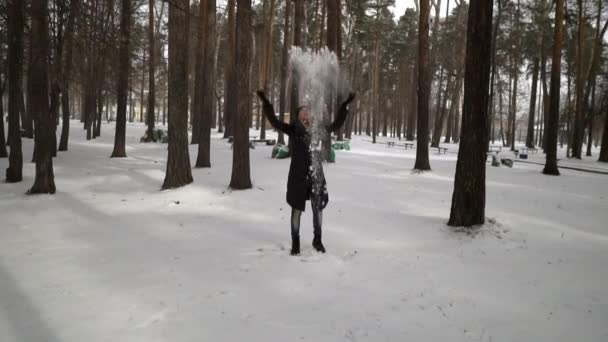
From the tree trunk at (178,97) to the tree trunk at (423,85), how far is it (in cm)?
793

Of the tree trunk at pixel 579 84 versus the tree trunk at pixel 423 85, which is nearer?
the tree trunk at pixel 423 85

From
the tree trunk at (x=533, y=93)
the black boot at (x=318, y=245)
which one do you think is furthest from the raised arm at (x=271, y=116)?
the tree trunk at (x=533, y=93)

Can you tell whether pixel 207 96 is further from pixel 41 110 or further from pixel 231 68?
pixel 41 110

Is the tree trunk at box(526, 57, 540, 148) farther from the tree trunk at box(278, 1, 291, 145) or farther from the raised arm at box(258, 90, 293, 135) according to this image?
the raised arm at box(258, 90, 293, 135)

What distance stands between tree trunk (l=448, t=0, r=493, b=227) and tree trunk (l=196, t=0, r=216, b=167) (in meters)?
9.12

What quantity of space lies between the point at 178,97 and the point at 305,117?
18.0 feet

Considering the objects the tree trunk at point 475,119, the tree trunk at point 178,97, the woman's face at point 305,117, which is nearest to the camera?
the woman's face at point 305,117

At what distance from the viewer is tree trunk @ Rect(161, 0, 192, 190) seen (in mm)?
8898

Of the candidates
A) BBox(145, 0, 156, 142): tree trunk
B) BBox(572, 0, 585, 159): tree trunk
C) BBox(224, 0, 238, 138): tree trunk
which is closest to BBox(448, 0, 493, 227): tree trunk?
BBox(224, 0, 238, 138): tree trunk

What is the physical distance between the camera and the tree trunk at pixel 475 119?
19.3 feet

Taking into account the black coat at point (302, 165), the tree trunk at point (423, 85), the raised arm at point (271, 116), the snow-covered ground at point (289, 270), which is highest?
the tree trunk at point (423, 85)

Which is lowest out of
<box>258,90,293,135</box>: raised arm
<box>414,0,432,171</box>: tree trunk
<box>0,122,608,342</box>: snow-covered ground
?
<box>0,122,608,342</box>: snow-covered ground

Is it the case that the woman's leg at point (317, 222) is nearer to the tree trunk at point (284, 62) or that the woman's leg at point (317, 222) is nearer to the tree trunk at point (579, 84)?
the tree trunk at point (284, 62)

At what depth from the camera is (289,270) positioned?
14.8ft
